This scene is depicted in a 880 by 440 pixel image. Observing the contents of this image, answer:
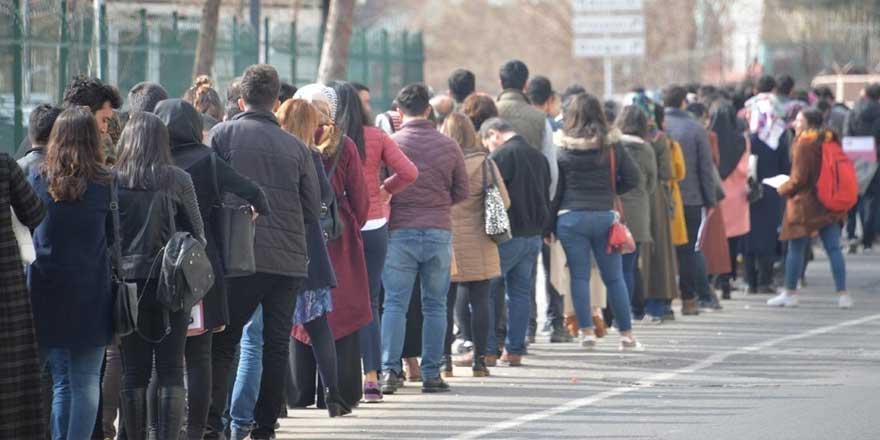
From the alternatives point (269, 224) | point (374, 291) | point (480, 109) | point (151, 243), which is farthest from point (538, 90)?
point (151, 243)

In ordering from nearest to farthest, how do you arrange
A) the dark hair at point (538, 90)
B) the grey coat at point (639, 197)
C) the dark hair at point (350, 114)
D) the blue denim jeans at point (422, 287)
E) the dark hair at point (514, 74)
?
the dark hair at point (350, 114), the blue denim jeans at point (422, 287), the dark hair at point (514, 74), the dark hair at point (538, 90), the grey coat at point (639, 197)

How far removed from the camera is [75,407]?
8.06 meters

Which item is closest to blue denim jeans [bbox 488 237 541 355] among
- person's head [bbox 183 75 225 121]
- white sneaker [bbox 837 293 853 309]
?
person's head [bbox 183 75 225 121]

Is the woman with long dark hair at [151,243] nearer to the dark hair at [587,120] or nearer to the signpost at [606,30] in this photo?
the dark hair at [587,120]

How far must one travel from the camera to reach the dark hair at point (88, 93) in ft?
28.0

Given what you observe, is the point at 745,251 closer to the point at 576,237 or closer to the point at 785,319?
the point at 785,319

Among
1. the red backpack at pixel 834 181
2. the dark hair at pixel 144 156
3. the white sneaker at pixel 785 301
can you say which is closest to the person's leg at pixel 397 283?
the dark hair at pixel 144 156

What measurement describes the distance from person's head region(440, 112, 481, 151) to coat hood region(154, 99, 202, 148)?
10.7 ft

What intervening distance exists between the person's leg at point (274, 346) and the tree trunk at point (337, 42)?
11503mm

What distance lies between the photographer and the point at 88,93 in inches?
337

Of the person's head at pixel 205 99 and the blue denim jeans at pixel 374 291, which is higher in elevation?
the person's head at pixel 205 99

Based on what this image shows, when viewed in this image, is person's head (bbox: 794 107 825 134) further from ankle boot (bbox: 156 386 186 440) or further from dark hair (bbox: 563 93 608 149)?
ankle boot (bbox: 156 386 186 440)

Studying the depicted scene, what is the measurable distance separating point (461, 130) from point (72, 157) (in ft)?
14.0

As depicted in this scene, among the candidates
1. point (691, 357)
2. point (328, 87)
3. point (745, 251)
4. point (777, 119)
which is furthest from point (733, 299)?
point (328, 87)
